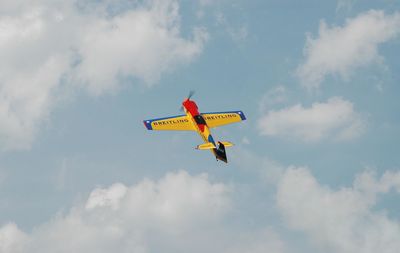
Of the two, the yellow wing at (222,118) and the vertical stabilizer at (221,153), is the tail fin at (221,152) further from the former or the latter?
the yellow wing at (222,118)

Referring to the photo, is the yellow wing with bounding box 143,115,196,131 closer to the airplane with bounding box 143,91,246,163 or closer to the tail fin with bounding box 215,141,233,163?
the airplane with bounding box 143,91,246,163

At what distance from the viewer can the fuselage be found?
123463 mm

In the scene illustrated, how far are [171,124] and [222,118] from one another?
12.9m

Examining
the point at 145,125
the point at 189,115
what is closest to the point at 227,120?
the point at 189,115

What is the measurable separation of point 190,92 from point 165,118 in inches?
351

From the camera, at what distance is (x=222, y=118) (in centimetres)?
13175

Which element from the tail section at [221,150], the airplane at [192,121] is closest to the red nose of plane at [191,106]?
the airplane at [192,121]

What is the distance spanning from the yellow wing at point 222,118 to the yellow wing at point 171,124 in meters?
4.48

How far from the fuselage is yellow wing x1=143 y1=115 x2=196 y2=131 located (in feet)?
4.90

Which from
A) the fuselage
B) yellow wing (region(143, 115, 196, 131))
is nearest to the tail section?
the fuselage

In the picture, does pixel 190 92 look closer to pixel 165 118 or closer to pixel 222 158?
pixel 165 118

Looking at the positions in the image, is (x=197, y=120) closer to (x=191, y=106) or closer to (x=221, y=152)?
(x=191, y=106)

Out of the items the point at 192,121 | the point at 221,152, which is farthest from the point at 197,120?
the point at 221,152

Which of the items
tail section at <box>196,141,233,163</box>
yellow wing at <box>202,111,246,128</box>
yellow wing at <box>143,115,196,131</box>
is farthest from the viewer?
yellow wing at <box>202,111,246,128</box>
